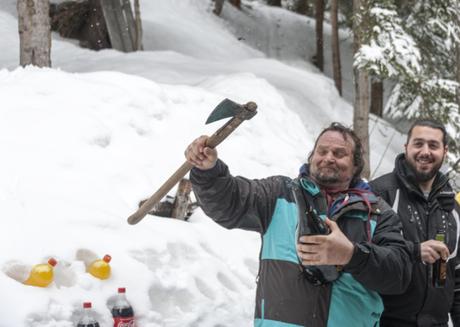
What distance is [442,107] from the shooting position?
42.2 ft

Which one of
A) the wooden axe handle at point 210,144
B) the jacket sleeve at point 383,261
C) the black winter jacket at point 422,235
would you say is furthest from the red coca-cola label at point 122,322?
the jacket sleeve at point 383,261

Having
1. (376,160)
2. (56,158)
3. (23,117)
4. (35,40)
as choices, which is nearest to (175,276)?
(56,158)

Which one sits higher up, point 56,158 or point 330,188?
point 330,188

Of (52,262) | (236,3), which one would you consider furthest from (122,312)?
(236,3)

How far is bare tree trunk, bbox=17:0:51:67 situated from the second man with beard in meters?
6.07

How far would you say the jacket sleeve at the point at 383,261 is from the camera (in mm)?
2965

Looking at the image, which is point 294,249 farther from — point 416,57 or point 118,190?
point 416,57

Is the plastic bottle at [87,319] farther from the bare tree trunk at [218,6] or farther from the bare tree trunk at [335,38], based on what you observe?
the bare tree trunk at [218,6]

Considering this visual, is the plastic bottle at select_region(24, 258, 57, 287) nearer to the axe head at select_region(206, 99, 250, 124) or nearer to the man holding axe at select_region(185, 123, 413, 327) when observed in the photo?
the man holding axe at select_region(185, 123, 413, 327)

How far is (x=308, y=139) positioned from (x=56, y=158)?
16.9 feet

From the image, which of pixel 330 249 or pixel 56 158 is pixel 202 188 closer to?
pixel 330 249

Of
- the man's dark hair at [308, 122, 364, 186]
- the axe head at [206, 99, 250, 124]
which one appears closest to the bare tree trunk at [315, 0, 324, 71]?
the man's dark hair at [308, 122, 364, 186]

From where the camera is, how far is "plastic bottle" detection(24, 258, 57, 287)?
15.7 ft

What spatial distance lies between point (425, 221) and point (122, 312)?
6.67 ft
